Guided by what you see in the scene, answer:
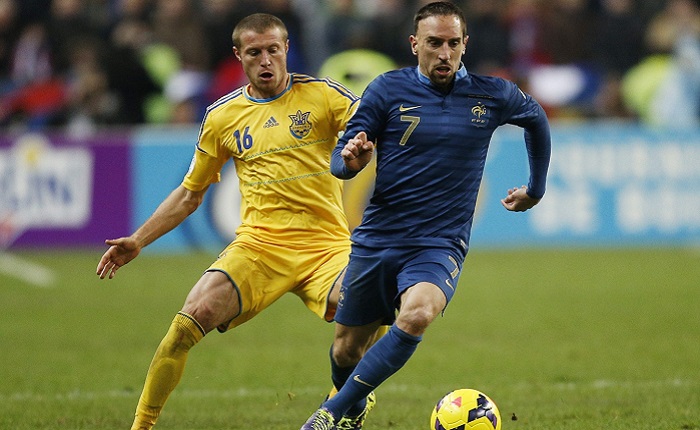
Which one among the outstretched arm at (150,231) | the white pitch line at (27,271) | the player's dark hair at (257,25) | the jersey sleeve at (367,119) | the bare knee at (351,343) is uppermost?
the player's dark hair at (257,25)

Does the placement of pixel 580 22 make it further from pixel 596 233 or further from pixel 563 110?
pixel 596 233

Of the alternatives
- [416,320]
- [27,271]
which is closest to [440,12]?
[416,320]

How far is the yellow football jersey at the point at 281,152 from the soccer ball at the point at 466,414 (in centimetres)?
129

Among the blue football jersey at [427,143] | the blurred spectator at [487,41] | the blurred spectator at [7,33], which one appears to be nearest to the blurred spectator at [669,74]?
the blurred spectator at [487,41]

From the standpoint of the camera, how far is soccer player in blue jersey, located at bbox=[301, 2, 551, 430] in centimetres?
644

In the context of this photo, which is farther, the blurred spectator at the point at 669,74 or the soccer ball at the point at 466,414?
the blurred spectator at the point at 669,74

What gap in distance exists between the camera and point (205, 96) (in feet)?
60.8

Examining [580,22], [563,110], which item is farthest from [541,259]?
[580,22]

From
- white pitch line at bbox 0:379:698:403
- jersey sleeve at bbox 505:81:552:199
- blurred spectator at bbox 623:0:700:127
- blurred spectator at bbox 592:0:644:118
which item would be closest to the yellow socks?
white pitch line at bbox 0:379:698:403

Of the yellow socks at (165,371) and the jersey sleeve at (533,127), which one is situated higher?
the jersey sleeve at (533,127)

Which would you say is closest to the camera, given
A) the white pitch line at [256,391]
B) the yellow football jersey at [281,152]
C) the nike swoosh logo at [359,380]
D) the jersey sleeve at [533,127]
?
the nike swoosh logo at [359,380]

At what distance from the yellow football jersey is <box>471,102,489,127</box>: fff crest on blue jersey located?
2.92 feet

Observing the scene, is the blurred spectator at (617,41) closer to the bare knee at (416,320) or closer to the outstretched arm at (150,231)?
the outstretched arm at (150,231)

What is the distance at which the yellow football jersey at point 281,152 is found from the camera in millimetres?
7223
